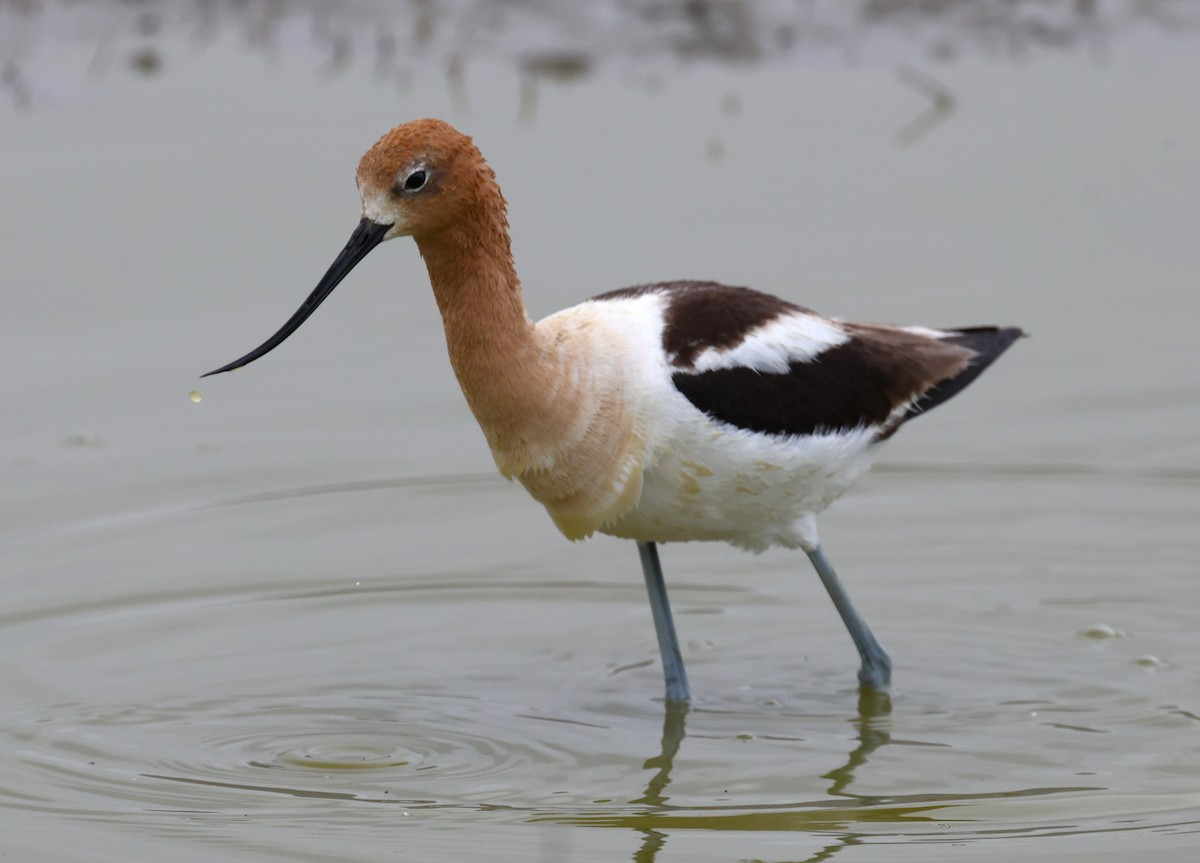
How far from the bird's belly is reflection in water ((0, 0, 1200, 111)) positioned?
4.92m

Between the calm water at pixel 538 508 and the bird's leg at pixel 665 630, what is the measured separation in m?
0.08

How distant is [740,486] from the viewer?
5.46 metres

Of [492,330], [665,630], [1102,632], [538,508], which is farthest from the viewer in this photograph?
[538,508]

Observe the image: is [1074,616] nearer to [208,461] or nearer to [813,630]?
[813,630]

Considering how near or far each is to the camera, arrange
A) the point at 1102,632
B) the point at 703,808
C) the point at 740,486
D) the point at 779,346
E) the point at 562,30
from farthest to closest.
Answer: the point at 562,30, the point at 1102,632, the point at 779,346, the point at 740,486, the point at 703,808

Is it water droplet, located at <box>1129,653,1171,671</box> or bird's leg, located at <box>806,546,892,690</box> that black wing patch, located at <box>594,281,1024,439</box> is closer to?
bird's leg, located at <box>806,546,892,690</box>

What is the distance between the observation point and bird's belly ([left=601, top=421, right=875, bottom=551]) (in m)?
5.36

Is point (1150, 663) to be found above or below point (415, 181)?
below

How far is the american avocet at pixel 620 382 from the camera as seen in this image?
5.20 meters

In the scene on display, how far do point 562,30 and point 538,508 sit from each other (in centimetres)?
413

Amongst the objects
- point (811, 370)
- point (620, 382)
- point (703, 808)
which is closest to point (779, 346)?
point (811, 370)

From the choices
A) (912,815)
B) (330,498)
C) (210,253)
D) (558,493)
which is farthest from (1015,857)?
(210,253)

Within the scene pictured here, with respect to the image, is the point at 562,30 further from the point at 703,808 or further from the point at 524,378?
the point at 703,808

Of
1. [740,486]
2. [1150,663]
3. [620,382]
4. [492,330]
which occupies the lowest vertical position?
[1150,663]
